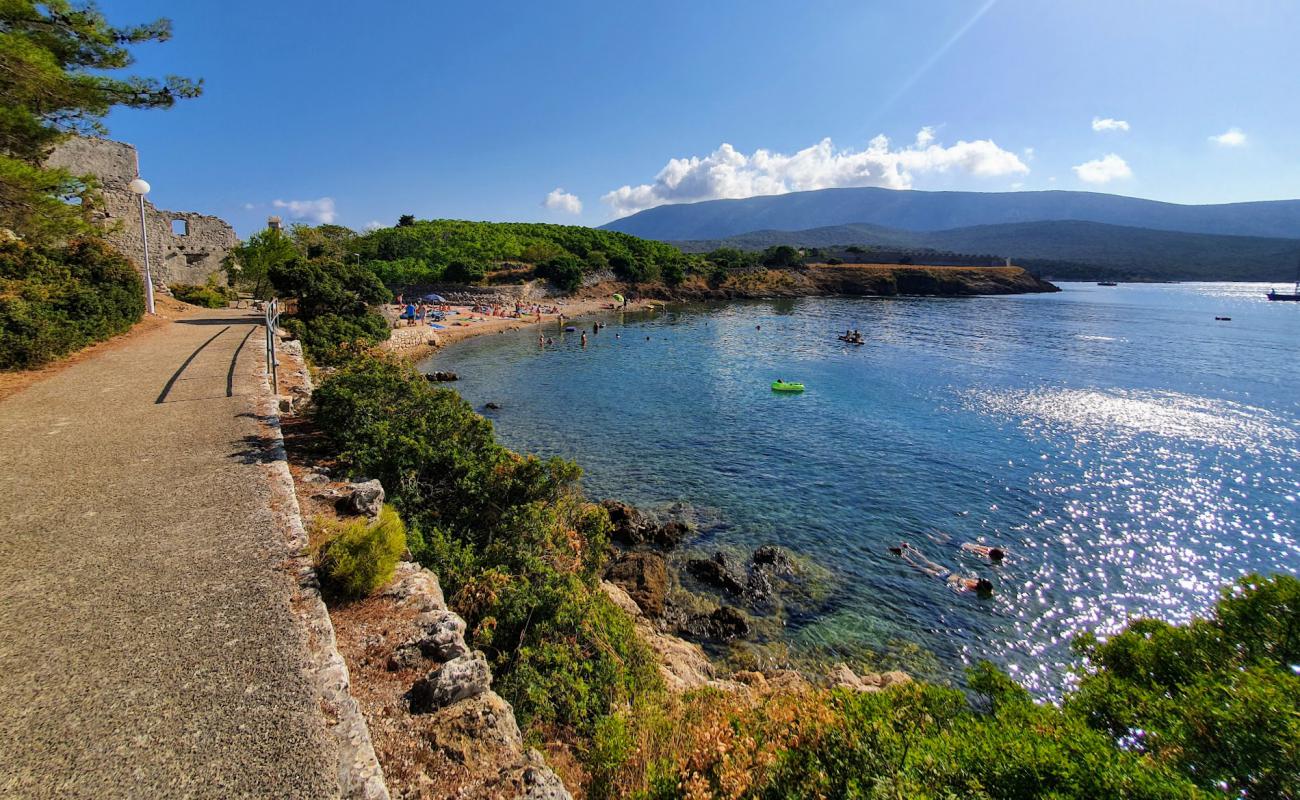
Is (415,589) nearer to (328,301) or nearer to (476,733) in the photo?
(476,733)

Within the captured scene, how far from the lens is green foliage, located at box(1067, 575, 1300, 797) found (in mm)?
4426

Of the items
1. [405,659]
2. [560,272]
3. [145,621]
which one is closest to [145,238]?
[145,621]

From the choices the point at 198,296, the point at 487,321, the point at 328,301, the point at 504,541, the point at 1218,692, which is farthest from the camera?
the point at 487,321

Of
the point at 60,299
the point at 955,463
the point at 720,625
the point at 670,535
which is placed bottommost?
the point at 720,625

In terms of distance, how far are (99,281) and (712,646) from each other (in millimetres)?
22615

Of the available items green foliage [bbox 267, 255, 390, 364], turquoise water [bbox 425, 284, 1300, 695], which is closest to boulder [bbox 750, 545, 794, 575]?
turquoise water [bbox 425, 284, 1300, 695]

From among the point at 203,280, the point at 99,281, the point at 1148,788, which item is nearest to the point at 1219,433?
the point at 1148,788

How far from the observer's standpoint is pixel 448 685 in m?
5.59

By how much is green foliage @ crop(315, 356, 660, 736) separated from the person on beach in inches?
434

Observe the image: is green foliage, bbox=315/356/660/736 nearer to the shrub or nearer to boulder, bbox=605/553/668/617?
boulder, bbox=605/553/668/617

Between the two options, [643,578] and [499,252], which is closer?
[643,578]

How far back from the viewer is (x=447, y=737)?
524 cm

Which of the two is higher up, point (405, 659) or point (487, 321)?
point (487, 321)

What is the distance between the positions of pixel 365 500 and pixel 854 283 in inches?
4675
